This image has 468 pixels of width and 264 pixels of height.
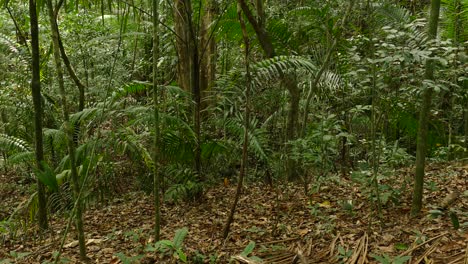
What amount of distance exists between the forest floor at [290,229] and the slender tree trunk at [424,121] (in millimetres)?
184

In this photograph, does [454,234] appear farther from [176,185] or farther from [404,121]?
[176,185]

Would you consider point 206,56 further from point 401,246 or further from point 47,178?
point 401,246

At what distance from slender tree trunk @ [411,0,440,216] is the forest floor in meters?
0.18

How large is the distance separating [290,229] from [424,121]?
1464mm

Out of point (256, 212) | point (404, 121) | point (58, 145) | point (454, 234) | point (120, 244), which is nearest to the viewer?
point (454, 234)

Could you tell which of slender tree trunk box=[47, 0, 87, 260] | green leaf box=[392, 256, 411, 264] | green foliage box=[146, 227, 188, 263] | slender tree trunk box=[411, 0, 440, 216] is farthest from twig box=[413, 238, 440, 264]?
slender tree trunk box=[47, 0, 87, 260]

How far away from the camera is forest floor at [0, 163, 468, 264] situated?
3275 millimetres

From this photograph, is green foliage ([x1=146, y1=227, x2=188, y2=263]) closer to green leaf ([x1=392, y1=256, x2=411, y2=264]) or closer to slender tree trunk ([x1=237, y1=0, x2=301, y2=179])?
green leaf ([x1=392, y1=256, x2=411, y2=264])

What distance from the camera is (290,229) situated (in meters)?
4.02

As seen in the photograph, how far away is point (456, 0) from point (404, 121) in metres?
1.71

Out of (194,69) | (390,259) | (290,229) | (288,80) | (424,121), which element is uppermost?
(194,69)

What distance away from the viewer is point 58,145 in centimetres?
543

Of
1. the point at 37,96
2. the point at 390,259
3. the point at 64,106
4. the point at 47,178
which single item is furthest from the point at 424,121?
the point at 37,96

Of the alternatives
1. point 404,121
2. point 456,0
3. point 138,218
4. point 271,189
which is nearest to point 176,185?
point 138,218
